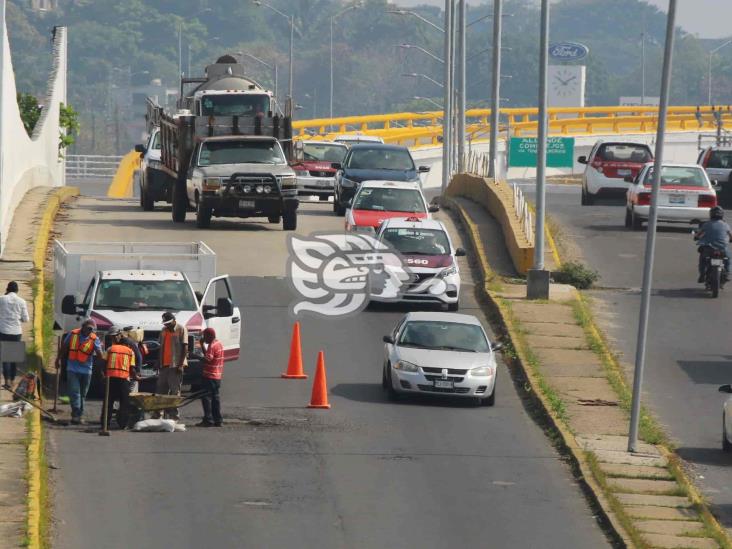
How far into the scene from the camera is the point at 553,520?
62.0 feet

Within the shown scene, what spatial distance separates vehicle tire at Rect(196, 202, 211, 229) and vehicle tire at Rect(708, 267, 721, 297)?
11.9m

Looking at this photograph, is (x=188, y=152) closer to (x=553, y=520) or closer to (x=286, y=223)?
(x=286, y=223)

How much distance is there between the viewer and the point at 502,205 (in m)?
41.1

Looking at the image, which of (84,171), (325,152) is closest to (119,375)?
(325,152)

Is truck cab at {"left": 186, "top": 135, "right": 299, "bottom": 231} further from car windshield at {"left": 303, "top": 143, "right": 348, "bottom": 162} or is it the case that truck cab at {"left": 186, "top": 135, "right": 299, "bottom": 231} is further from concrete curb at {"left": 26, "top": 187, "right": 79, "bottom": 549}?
car windshield at {"left": 303, "top": 143, "right": 348, "bottom": 162}

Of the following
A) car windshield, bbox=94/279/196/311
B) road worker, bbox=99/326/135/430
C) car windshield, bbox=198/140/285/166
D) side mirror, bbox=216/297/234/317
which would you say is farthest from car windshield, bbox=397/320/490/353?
car windshield, bbox=198/140/285/166

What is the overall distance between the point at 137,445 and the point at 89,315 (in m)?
3.48

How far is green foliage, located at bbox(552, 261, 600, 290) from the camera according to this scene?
35031 millimetres

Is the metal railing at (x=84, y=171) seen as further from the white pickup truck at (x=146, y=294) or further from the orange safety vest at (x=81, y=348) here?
→ the orange safety vest at (x=81, y=348)

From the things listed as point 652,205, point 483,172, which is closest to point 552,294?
point 652,205

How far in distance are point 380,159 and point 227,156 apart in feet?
22.8

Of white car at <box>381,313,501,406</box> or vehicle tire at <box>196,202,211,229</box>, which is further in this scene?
vehicle tire at <box>196,202,211,229</box>

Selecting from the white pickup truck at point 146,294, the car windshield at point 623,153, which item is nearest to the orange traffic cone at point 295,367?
the white pickup truck at point 146,294

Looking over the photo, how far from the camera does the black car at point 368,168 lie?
45.8 metres
